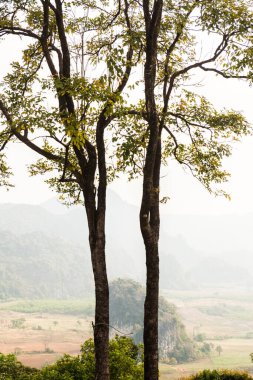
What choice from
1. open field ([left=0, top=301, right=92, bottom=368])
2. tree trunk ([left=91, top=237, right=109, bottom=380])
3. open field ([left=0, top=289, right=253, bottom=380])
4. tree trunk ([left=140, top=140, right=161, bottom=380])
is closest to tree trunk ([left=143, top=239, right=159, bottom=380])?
tree trunk ([left=140, top=140, right=161, bottom=380])

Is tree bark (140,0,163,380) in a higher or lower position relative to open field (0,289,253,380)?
higher

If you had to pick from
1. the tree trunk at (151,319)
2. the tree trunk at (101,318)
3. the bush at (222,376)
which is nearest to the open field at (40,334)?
the bush at (222,376)

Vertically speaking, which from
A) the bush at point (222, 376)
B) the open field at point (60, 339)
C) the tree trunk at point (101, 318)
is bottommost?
the open field at point (60, 339)

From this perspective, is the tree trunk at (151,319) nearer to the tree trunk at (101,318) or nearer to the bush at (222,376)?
the tree trunk at (101,318)

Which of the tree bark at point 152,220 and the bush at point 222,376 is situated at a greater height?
the tree bark at point 152,220

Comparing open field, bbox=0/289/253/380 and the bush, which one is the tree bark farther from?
open field, bbox=0/289/253/380

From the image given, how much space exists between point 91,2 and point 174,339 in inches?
3805

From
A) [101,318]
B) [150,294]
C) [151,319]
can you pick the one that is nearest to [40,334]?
[101,318]

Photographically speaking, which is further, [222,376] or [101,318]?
[222,376]

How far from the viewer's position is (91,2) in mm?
12062

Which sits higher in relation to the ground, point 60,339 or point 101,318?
point 101,318

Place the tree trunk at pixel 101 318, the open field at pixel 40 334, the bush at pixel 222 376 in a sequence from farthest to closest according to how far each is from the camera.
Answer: the open field at pixel 40 334, the bush at pixel 222 376, the tree trunk at pixel 101 318

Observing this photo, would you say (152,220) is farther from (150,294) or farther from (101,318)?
(101,318)

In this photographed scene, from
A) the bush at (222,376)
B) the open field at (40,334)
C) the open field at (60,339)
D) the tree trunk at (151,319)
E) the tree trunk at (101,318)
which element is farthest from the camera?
the open field at (40,334)
